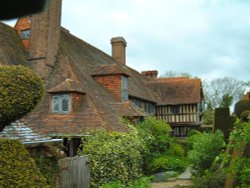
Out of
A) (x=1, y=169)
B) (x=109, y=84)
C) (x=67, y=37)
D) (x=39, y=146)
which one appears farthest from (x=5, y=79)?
(x=67, y=37)

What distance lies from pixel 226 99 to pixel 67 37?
2332 cm

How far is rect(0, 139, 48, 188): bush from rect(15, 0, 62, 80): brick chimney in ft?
40.6

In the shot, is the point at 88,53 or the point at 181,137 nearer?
the point at 88,53

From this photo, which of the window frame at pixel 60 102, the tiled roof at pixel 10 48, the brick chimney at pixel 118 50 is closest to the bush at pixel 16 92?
the window frame at pixel 60 102

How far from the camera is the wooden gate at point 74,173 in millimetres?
9344

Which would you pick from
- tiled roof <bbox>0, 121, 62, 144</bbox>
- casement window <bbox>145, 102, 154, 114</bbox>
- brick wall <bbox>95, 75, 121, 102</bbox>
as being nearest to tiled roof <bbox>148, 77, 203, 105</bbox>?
casement window <bbox>145, 102, 154, 114</bbox>

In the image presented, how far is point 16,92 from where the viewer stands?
174 inches

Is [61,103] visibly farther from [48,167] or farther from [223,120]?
[48,167]

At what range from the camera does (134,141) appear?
43.0 ft

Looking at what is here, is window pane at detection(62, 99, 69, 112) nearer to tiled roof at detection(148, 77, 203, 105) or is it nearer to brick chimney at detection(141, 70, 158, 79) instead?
tiled roof at detection(148, 77, 203, 105)

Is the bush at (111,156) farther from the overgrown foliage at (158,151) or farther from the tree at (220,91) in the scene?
the tree at (220,91)

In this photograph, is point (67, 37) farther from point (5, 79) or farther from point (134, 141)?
point (5, 79)

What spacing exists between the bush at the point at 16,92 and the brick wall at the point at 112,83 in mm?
14225

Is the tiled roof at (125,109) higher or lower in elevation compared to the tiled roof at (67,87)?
lower
